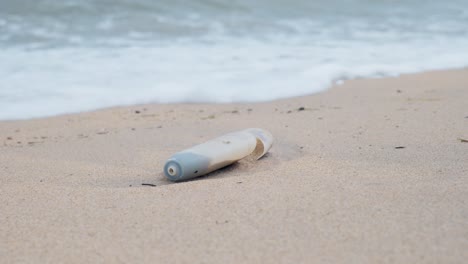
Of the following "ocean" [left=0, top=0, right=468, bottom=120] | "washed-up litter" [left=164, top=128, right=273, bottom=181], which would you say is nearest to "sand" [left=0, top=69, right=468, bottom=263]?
"washed-up litter" [left=164, top=128, right=273, bottom=181]

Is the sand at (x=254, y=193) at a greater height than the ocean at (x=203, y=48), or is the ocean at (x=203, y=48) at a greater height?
the ocean at (x=203, y=48)

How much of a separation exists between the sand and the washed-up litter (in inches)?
1.8

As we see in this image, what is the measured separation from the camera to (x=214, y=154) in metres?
2.17

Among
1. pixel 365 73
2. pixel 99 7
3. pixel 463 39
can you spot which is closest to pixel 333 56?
pixel 365 73

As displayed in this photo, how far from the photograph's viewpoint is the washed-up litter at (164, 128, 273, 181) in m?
2.09

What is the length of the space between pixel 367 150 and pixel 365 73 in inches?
92.4

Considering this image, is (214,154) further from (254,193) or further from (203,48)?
(203,48)

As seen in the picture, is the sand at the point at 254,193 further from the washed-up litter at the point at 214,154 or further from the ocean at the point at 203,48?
the ocean at the point at 203,48

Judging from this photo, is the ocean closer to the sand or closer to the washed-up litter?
the sand

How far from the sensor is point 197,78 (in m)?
4.45

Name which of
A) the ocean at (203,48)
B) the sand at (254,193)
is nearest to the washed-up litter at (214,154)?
the sand at (254,193)

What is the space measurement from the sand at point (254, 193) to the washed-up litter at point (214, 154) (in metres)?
0.05

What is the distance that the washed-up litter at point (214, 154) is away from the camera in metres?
2.09

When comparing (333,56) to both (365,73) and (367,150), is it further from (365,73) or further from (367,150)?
(367,150)
